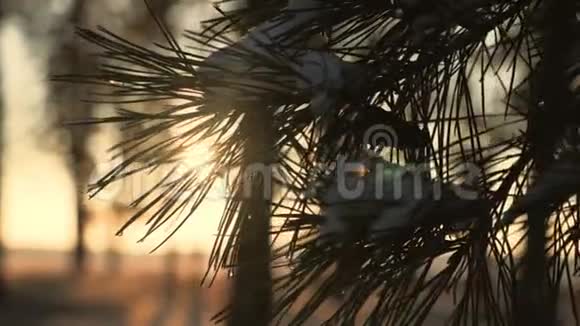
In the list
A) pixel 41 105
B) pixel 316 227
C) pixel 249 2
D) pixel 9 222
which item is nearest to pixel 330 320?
pixel 316 227

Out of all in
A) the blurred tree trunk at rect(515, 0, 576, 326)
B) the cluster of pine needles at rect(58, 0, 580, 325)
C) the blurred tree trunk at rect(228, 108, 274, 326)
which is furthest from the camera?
the blurred tree trunk at rect(228, 108, 274, 326)

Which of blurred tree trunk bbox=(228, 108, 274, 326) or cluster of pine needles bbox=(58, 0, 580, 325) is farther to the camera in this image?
blurred tree trunk bbox=(228, 108, 274, 326)

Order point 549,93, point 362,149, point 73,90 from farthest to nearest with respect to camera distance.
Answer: point 73,90 → point 362,149 → point 549,93

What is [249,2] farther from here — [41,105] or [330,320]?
[41,105]

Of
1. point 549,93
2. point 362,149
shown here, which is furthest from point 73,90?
point 549,93

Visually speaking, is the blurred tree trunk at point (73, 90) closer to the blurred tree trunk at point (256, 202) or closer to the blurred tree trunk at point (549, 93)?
the blurred tree trunk at point (256, 202)

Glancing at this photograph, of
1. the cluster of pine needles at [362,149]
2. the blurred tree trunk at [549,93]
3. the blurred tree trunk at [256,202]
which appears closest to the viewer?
the blurred tree trunk at [549,93]

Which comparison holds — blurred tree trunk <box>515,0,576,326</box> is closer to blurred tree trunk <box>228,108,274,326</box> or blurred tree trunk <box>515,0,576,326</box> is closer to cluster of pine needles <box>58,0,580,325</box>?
cluster of pine needles <box>58,0,580,325</box>

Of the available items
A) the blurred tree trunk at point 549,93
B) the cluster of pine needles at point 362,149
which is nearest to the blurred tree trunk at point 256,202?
the cluster of pine needles at point 362,149

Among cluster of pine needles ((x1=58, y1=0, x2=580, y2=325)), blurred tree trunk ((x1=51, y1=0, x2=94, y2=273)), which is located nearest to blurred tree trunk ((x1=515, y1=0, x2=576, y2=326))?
cluster of pine needles ((x1=58, y1=0, x2=580, y2=325))

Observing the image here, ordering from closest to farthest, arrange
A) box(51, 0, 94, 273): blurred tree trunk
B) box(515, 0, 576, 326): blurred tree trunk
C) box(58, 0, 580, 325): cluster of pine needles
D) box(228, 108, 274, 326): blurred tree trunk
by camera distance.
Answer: box(515, 0, 576, 326): blurred tree trunk → box(58, 0, 580, 325): cluster of pine needles → box(228, 108, 274, 326): blurred tree trunk → box(51, 0, 94, 273): blurred tree trunk

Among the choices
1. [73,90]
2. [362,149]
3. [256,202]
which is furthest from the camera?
[73,90]

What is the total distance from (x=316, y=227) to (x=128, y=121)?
433mm

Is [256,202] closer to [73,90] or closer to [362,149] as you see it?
[362,149]
